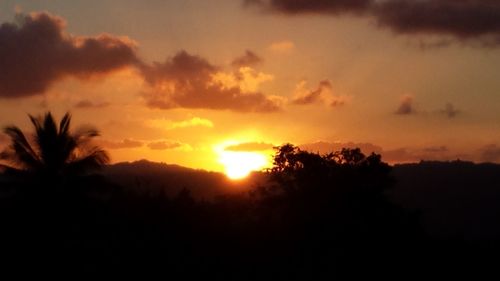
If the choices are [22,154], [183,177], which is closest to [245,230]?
[22,154]

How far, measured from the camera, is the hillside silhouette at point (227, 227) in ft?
108

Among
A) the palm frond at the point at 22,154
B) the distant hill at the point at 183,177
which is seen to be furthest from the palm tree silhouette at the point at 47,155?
the distant hill at the point at 183,177

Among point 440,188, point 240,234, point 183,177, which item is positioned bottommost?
point 240,234

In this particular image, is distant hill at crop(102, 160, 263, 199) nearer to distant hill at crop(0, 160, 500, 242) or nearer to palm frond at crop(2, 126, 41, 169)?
distant hill at crop(0, 160, 500, 242)

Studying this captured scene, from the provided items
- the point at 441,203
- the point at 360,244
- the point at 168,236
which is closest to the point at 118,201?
the point at 168,236

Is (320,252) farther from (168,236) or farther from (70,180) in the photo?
(70,180)

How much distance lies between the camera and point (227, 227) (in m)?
39.7

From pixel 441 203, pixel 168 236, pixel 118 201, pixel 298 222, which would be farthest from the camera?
pixel 441 203

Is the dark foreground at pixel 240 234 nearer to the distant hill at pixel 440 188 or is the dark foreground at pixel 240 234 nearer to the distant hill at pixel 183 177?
the distant hill at pixel 183 177

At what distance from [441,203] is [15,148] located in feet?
299

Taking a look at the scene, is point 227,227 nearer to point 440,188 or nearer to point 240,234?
point 240,234

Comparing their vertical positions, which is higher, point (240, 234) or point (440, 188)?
point (440, 188)

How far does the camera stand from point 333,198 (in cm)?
4003

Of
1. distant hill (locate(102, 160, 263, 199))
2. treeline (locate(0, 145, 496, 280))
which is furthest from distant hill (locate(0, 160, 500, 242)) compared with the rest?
treeline (locate(0, 145, 496, 280))
